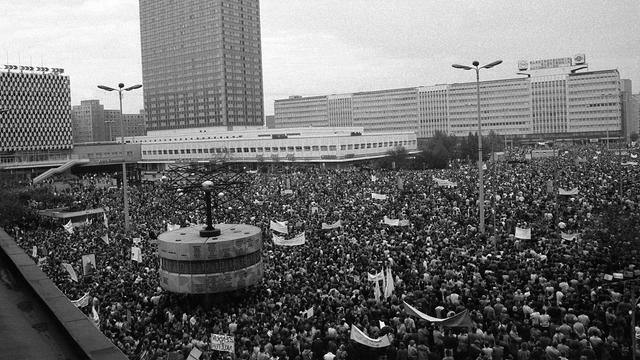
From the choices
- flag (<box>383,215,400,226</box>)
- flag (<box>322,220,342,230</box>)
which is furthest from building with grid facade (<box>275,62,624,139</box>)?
flag (<box>322,220,342,230</box>)

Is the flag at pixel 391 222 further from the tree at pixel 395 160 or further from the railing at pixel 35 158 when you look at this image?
the railing at pixel 35 158

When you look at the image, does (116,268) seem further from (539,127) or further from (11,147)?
(539,127)

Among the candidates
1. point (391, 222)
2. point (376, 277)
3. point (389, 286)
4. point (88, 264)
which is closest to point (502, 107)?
point (391, 222)

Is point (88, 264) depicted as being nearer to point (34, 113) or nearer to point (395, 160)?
point (395, 160)

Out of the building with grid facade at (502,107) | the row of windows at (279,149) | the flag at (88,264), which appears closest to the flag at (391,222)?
the flag at (88,264)

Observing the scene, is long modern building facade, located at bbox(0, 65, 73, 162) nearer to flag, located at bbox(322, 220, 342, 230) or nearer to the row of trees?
the row of trees

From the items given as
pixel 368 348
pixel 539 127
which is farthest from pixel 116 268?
pixel 539 127
